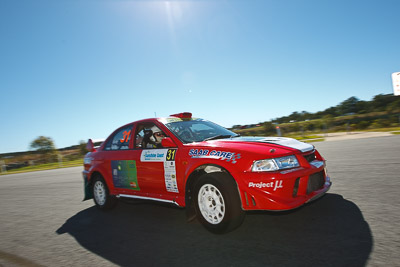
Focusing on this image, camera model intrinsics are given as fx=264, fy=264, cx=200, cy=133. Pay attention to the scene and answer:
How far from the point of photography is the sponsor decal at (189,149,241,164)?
3.22 metres

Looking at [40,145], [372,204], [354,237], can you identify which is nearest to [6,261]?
[354,237]

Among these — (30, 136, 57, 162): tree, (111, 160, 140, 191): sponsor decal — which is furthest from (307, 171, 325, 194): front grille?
(30, 136, 57, 162): tree

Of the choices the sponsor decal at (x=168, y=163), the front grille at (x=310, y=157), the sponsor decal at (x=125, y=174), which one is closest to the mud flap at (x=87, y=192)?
the sponsor decal at (x=125, y=174)

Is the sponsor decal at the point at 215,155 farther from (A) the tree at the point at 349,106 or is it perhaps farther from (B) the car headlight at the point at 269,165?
(A) the tree at the point at 349,106

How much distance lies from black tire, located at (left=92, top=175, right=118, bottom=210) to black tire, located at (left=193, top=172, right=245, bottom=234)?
2.49 meters

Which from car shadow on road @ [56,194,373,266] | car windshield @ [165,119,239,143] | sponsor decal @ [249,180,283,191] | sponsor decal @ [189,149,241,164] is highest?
car windshield @ [165,119,239,143]

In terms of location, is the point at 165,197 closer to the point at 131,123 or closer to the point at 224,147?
the point at 224,147

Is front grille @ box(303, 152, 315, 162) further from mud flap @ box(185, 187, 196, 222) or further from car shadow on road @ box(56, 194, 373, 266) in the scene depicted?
mud flap @ box(185, 187, 196, 222)

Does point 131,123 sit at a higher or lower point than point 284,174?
higher

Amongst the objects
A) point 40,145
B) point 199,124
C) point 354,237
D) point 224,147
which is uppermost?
point 40,145

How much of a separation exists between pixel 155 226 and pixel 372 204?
10.3 feet

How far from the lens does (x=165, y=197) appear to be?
4039 millimetres

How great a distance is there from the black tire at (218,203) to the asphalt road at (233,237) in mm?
158

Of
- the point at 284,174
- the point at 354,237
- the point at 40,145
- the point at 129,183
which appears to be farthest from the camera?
the point at 40,145
